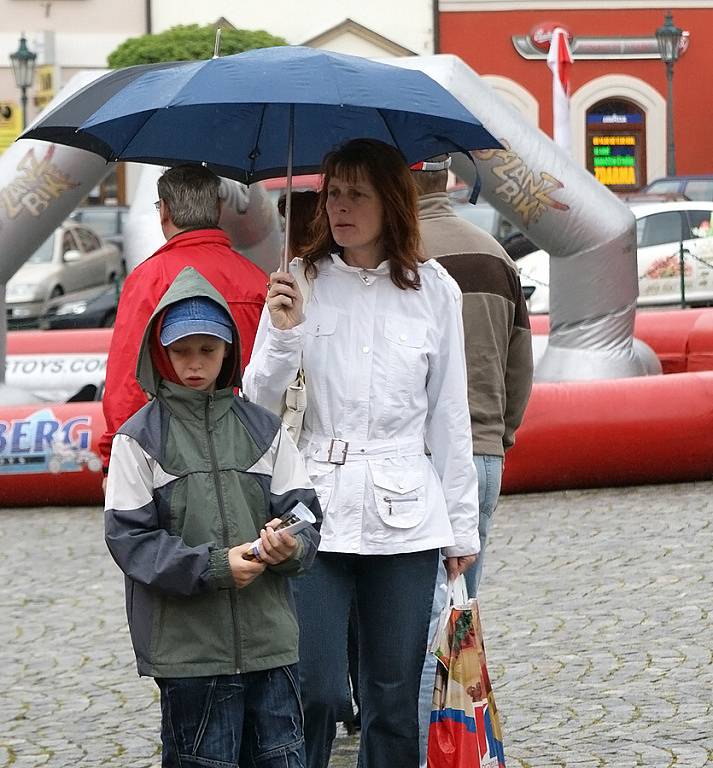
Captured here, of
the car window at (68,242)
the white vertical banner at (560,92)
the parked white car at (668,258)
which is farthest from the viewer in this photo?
the car window at (68,242)

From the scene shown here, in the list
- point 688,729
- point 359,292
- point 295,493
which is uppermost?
point 359,292

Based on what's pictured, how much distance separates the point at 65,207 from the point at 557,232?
3067 millimetres

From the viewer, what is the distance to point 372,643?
3916 millimetres

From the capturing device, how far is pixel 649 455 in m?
9.62

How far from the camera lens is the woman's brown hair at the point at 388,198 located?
3.93 metres

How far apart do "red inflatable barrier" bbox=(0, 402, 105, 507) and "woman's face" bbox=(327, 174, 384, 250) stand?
597 centimetres

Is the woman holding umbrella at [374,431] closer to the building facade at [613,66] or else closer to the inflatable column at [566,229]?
the inflatable column at [566,229]

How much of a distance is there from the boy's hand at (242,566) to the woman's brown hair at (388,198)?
0.86 m

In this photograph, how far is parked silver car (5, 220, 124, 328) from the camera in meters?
21.3

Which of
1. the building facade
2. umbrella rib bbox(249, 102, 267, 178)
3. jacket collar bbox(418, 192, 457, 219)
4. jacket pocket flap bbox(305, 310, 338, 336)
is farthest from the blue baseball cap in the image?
the building facade

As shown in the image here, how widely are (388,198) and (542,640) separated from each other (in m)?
2.80

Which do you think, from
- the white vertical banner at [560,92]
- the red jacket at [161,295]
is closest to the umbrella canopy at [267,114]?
the red jacket at [161,295]

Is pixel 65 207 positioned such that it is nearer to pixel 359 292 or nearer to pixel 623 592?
pixel 623 592

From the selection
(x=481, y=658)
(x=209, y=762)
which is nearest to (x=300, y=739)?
(x=209, y=762)
